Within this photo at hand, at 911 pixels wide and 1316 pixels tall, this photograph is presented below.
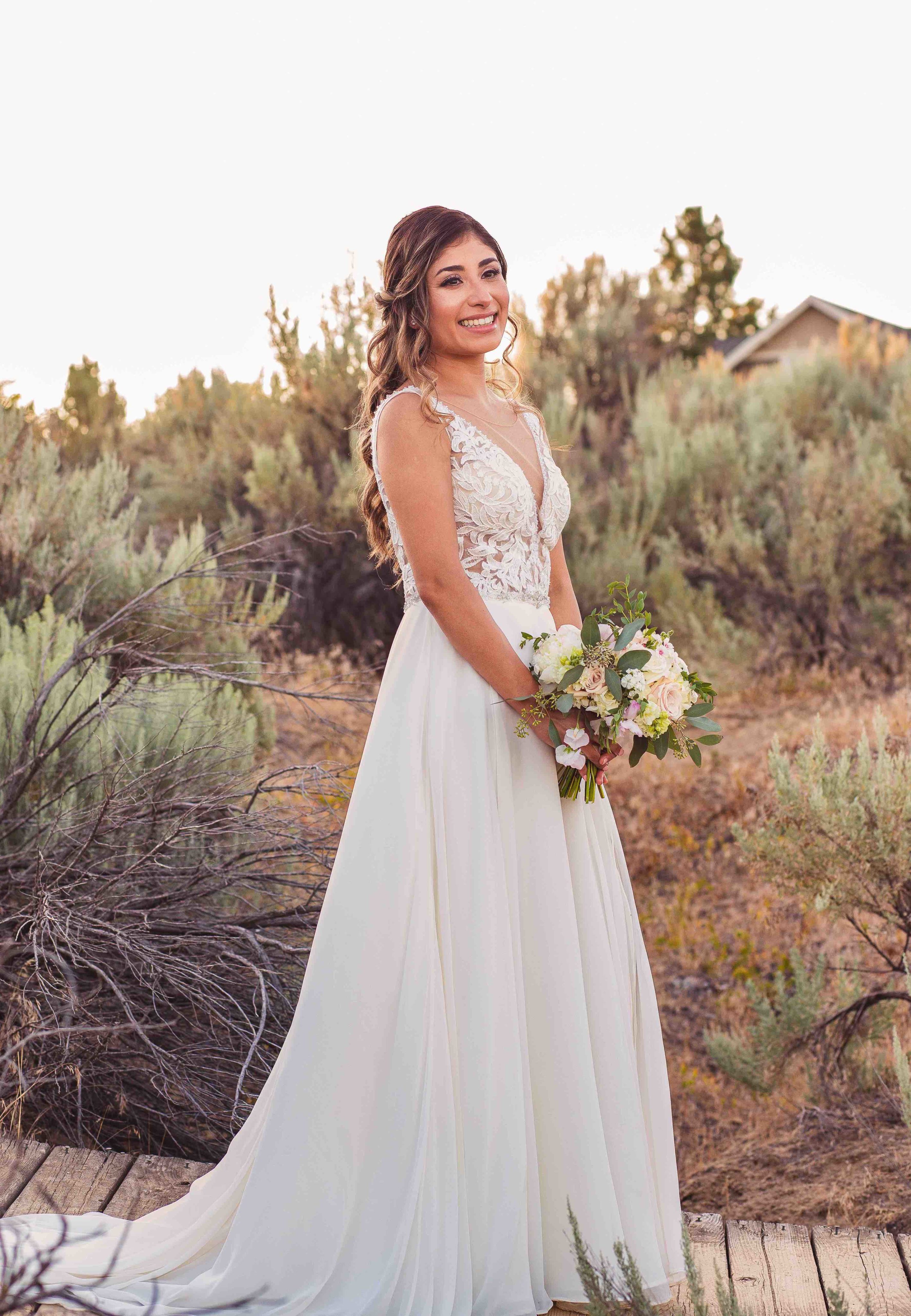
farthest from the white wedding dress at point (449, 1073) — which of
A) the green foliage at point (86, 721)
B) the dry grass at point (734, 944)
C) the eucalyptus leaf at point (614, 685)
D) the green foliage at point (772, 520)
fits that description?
the green foliage at point (772, 520)

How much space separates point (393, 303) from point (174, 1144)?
2.42m

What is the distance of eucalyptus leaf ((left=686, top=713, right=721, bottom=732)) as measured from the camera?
7.63 ft

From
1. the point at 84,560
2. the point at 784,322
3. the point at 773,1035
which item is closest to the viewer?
the point at 773,1035

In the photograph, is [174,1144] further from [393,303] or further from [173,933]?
[393,303]

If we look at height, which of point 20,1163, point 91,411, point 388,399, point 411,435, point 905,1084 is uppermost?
point 91,411

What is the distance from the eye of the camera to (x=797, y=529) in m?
9.45

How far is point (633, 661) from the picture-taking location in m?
2.29

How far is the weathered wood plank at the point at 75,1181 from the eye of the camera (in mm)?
2818

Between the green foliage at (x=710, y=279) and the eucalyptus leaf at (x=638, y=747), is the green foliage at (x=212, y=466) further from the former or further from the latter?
the green foliage at (x=710, y=279)

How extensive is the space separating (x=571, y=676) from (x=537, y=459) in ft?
2.04

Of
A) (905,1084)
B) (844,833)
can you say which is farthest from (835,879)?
(905,1084)

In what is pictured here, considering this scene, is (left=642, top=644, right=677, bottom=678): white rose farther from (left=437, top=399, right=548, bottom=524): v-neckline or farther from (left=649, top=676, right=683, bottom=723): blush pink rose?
(left=437, top=399, right=548, bottom=524): v-neckline

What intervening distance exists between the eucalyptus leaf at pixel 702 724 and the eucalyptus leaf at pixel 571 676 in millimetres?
248

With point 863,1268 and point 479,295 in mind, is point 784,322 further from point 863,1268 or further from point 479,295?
point 863,1268
